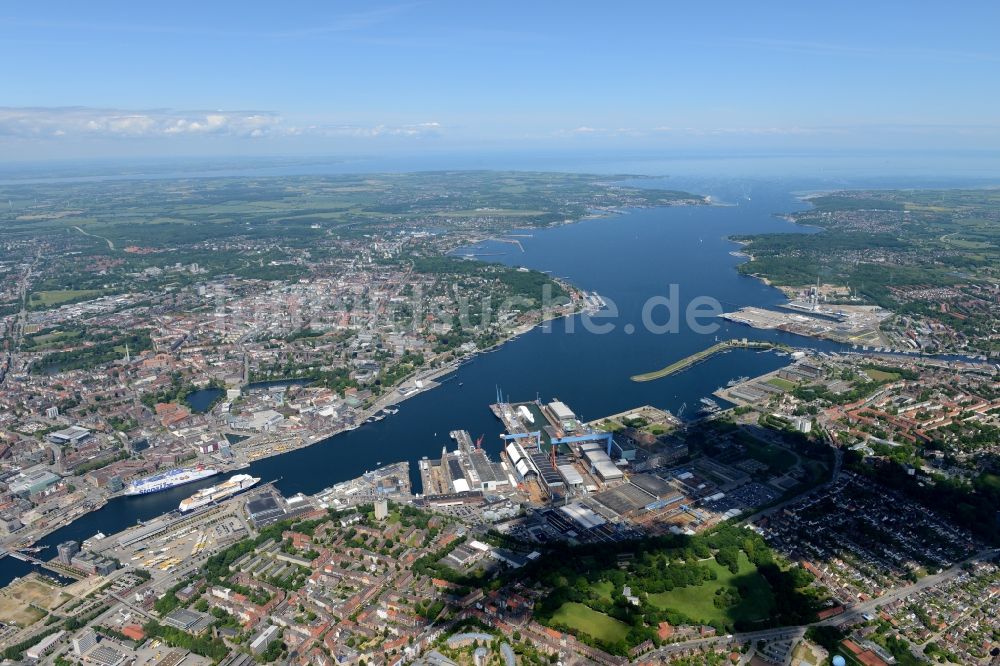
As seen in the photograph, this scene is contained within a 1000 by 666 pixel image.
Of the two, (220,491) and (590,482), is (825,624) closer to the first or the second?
(590,482)

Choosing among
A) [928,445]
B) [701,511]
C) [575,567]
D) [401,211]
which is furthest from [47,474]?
[401,211]

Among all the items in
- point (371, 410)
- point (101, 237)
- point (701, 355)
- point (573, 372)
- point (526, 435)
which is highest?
point (101, 237)

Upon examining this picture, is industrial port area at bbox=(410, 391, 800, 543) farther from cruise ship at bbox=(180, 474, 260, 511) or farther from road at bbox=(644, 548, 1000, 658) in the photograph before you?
cruise ship at bbox=(180, 474, 260, 511)

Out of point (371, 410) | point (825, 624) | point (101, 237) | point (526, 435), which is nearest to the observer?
point (825, 624)

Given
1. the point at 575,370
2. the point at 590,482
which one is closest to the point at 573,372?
the point at 575,370

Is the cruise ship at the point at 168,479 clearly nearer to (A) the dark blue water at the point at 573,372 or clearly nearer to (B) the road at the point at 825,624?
(A) the dark blue water at the point at 573,372

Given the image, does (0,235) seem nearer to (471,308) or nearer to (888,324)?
(471,308)
